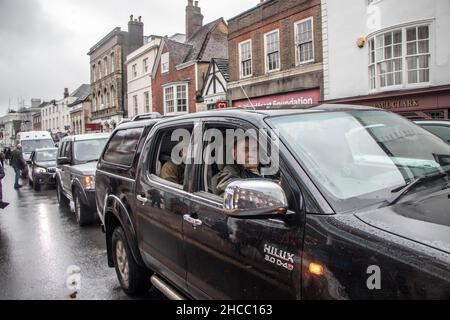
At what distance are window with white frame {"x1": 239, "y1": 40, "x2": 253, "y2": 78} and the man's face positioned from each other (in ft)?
61.5

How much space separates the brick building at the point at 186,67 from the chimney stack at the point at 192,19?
223 mm

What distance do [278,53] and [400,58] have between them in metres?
6.56

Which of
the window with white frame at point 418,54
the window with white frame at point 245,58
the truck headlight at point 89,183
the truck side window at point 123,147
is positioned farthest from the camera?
the window with white frame at point 245,58

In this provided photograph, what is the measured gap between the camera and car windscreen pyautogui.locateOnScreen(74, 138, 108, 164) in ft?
31.6

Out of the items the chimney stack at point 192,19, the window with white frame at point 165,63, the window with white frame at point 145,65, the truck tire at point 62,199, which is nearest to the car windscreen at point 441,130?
the truck tire at point 62,199

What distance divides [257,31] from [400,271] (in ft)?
66.0

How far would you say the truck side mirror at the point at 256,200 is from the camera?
201 centimetres

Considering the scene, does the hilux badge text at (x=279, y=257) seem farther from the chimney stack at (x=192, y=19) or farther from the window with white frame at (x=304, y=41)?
the chimney stack at (x=192, y=19)

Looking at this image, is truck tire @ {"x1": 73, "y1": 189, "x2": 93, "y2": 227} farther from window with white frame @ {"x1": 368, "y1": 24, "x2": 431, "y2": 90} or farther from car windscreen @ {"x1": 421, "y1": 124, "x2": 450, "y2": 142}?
window with white frame @ {"x1": 368, "y1": 24, "x2": 431, "y2": 90}

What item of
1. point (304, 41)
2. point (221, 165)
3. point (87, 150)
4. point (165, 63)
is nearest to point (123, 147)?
point (221, 165)

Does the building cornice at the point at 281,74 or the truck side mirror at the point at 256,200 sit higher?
the building cornice at the point at 281,74

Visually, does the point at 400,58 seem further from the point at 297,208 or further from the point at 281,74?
the point at 297,208

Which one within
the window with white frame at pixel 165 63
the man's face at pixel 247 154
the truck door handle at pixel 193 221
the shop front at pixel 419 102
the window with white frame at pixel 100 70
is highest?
the window with white frame at pixel 100 70
